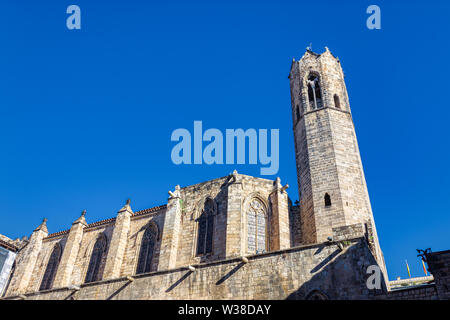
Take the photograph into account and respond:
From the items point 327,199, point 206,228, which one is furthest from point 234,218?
point 327,199

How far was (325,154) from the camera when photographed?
19078 mm

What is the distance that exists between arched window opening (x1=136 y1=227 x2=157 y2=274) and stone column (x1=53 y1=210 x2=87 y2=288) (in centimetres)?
523

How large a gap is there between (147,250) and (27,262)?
1026 centimetres

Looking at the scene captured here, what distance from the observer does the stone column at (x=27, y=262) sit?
2556 cm

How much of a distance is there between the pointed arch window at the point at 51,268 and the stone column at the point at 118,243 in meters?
5.67

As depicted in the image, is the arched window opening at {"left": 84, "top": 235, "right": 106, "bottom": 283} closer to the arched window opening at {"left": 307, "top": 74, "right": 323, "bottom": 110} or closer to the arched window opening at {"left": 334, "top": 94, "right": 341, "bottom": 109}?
the arched window opening at {"left": 307, "top": 74, "right": 323, "bottom": 110}

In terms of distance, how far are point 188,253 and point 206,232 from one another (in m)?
1.47

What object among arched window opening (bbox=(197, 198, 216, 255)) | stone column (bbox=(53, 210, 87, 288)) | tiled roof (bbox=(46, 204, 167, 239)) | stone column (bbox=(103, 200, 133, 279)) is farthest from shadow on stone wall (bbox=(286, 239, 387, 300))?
stone column (bbox=(53, 210, 87, 288))

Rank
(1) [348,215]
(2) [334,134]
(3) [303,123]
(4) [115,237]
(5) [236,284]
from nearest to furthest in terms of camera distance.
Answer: (5) [236,284] → (1) [348,215] → (2) [334,134] → (3) [303,123] → (4) [115,237]

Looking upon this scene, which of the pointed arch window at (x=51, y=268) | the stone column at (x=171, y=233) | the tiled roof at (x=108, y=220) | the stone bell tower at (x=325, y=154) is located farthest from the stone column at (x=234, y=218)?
the pointed arch window at (x=51, y=268)
